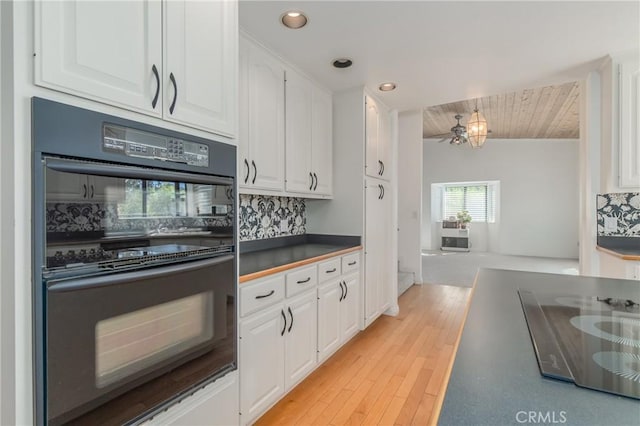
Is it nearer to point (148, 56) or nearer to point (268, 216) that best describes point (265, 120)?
point (268, 216)

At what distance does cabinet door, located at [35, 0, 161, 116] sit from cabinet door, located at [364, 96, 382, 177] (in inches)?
86.7

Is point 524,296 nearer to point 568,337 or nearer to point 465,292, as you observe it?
point 568,337

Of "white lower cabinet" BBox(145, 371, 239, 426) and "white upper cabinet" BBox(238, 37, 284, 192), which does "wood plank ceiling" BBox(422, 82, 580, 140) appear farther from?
"white lower cabinet" BBox(145, 371, 239, 426)

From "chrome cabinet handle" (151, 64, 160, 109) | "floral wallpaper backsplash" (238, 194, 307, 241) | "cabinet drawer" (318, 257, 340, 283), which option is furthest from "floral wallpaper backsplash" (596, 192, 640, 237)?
"chrome cabinet handle" (151, 64, 160, 109)

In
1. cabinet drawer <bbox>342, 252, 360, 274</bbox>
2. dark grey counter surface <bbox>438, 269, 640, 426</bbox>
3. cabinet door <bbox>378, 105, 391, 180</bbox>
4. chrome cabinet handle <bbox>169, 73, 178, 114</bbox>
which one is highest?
cabinet door <bbox>378, 105, 391, 180</bbox>

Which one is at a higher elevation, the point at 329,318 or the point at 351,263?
the point at 351,263

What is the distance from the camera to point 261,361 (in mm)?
1729

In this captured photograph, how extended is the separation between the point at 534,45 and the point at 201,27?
2.28 metres

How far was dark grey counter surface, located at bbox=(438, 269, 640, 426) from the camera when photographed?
0.50m

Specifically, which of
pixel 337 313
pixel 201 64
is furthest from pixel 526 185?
pixel 201 64

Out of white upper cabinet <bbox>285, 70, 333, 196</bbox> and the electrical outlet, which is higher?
white upper cabinet <bbox>285, 70, 333, 196</bbox>

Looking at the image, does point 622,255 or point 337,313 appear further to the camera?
point 337,313

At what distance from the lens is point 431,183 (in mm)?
9008

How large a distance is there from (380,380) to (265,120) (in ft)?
6.71
